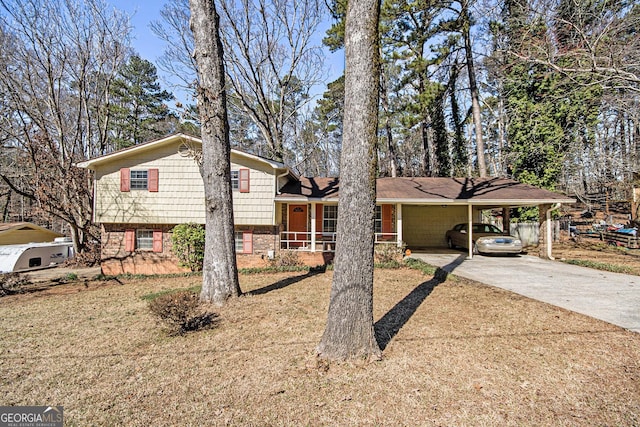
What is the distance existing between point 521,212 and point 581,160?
429 cm

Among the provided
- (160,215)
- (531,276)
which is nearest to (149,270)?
(160,215)

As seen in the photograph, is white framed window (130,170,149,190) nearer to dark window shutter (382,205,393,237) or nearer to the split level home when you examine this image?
the split level home

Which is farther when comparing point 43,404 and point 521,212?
point 521,212

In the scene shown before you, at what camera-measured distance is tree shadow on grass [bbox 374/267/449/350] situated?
4629 millimetres

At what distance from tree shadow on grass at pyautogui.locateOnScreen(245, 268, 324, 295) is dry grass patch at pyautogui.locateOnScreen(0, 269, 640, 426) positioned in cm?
148

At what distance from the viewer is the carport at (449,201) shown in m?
11.5

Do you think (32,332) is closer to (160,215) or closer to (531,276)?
(160,215)

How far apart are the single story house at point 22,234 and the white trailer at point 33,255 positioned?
2142 mm

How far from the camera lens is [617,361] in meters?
3.72

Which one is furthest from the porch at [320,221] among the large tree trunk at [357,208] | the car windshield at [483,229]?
the large tree trunk at [357,208]

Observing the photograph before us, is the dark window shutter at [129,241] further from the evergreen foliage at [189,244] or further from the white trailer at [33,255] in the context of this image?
the white trailer at [33,255]

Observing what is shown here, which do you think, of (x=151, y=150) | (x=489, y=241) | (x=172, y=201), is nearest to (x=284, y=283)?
(x=172, y=201)

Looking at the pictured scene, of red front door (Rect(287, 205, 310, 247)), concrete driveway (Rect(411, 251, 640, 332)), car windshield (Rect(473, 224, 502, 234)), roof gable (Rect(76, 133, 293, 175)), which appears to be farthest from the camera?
red front door (Rect(287, 205, 310, 247))

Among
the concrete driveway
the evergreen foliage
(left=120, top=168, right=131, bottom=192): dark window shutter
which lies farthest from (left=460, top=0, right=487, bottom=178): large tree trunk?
(left=120, top=168, right=131, bottom=192): dark window shutter
